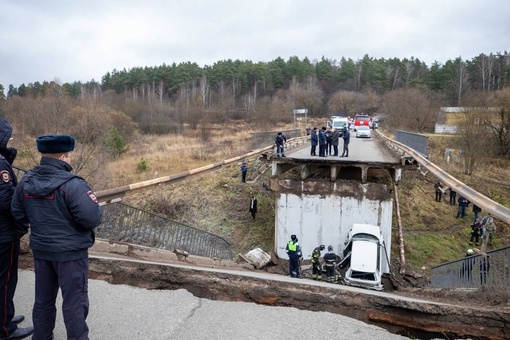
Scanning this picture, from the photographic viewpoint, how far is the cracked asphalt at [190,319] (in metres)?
3.60

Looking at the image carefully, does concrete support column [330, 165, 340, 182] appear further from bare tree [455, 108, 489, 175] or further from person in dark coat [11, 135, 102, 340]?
bare tree [455, 108, 489, 175]

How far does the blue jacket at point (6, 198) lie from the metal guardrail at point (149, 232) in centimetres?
424

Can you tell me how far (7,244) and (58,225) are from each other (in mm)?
758

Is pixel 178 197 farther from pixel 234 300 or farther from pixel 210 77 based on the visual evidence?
pixel 210 77

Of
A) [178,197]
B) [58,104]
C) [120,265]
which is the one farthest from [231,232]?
[120,265]

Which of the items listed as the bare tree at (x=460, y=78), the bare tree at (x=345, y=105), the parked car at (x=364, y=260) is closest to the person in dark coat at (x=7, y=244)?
the parked car at (x=364, y=260)

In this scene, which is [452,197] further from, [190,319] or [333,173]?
[190,319]

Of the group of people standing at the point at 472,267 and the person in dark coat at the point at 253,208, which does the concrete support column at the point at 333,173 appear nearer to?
the person in dark coat at the point at 253,208

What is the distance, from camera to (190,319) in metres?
3.87

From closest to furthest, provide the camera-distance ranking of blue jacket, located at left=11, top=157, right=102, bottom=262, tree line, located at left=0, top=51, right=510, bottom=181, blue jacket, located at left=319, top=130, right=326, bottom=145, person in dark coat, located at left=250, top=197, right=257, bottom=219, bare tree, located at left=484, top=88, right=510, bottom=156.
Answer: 1. blue jacket, located at left=11, top=157, right=102, bottom=262
2. blue jacket, located at left=319, top=130, right=326, bottom=145
3. person in dark coat, located at left=250, top=197, right=257, bottom=219
4. tree line, located at left=0, top=51, right=510, bottom=181
5. bare tree, located at left=484, top=88, right=510, bottom=156

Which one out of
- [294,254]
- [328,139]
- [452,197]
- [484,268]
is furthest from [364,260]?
[452,197]

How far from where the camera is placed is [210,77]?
109m

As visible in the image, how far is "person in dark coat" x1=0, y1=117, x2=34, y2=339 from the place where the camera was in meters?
3.17

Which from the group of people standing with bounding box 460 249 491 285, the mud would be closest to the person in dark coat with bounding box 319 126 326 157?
the group of people standing with bounding box 460 249 491 285
